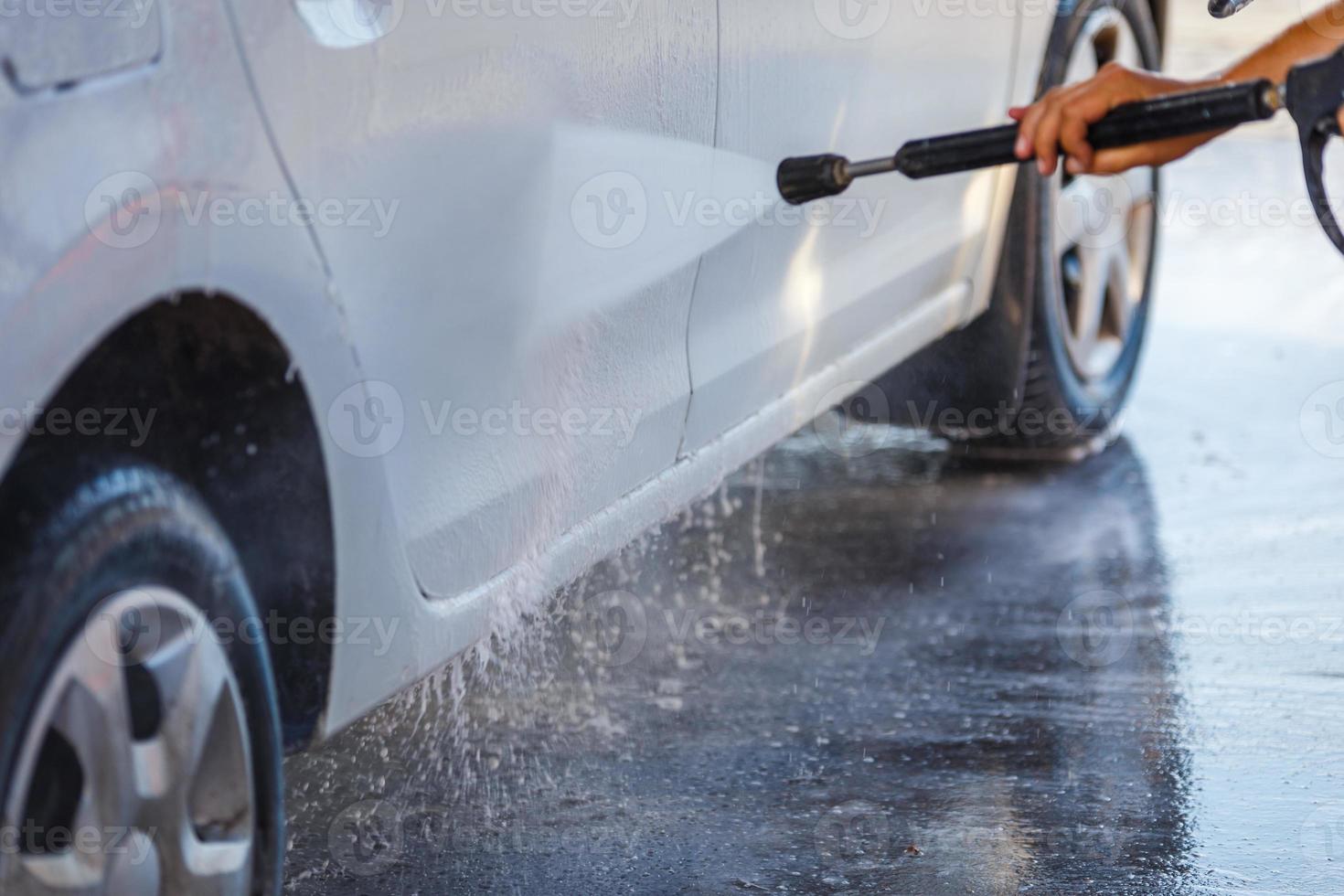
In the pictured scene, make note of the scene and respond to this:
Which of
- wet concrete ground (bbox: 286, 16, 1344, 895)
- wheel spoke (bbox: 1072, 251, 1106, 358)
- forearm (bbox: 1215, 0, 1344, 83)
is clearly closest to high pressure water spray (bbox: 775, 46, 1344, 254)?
forearm (bbox: 1215, 0, 1344, 83)

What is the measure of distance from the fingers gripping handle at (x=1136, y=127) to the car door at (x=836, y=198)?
0.29 meters

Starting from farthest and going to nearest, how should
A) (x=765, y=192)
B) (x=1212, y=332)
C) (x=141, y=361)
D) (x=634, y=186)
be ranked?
1. (x=1212, y=332)
2. (x=765, y=192)
3. (x=634, y=186)
4. (x=141, y=361)

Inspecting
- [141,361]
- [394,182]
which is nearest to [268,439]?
[141,361]

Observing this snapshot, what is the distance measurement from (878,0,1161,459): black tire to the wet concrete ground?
0.38ft

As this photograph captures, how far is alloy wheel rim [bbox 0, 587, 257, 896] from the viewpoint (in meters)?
1.42

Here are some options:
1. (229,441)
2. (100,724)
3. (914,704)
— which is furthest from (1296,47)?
(100,724)

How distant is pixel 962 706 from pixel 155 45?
1.94 metres

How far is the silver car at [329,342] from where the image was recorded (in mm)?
1375

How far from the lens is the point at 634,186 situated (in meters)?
2.17

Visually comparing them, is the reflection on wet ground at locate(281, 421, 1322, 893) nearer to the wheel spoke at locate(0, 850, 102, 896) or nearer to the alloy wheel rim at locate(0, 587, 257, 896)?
the alloy wheel rim at locate(0, 587, 257, 896)

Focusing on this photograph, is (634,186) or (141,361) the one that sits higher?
(634,186)

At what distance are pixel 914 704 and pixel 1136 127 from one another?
122 cm

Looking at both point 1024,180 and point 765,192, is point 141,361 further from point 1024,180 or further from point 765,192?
point 1024,180

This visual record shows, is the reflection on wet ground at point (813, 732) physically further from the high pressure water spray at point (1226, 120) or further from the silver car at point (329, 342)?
the high pressure water spray at point (1226, 120)
